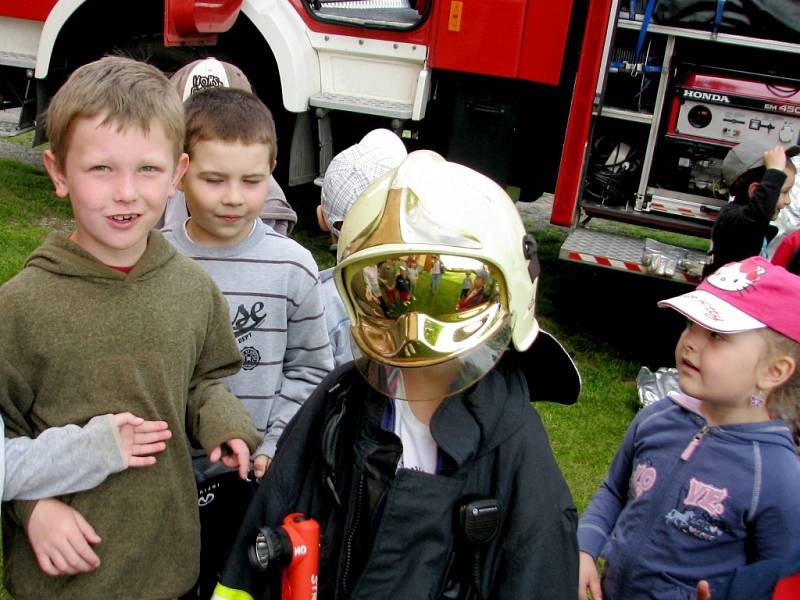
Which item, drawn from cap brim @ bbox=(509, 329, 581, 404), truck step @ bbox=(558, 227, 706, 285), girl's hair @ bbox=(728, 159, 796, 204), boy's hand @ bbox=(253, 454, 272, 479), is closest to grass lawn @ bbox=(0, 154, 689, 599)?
truck step @ bbox=(558, 227, 706, 285)

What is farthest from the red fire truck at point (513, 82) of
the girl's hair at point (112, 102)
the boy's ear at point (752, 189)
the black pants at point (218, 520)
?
the girl's hair at point (112, 102)

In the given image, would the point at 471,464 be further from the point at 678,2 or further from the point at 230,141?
the point at 678,2

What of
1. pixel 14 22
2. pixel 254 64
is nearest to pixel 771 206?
pixel 254 64

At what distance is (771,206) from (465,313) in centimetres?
312

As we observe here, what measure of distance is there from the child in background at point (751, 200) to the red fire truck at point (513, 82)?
20.8 inches

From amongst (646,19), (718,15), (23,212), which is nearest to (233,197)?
(646,19)

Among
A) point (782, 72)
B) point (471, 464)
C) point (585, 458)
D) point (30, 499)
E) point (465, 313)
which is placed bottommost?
point (585, 458)

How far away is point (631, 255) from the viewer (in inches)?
195

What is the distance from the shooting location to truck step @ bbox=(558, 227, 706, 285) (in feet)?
15.8

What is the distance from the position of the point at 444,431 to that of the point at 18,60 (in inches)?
198

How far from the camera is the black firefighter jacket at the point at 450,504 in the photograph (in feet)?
4.58

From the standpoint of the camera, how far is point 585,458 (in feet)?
12.7

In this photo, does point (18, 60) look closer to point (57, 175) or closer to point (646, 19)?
point (646, 19)

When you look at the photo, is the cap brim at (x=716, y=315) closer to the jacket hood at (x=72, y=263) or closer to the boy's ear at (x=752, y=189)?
the jacket hood at (x=72, y=263)
